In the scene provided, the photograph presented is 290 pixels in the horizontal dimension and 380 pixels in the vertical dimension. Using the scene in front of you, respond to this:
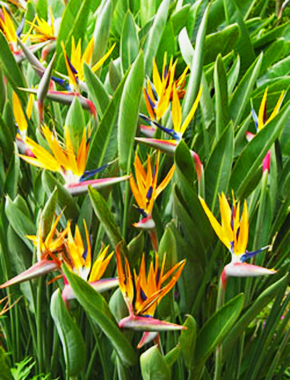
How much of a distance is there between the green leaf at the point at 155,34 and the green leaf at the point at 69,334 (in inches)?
26.7

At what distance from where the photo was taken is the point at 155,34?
1.53m

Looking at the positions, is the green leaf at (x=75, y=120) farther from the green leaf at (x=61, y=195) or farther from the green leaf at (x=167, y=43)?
the green leaf at (x=167, y=43)

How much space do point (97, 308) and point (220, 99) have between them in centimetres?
49

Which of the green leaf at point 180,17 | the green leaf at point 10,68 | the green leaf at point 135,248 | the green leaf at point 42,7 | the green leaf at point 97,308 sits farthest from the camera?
the green leaf at point 42,7

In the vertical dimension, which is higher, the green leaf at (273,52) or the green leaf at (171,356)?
the green leaf at (273,52)

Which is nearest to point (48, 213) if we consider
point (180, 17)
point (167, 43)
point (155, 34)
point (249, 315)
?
point (249, 315)

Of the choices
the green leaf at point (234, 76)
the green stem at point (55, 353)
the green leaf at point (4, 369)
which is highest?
the green leaf at point (234, 76)

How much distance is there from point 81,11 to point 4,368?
2.86 ft

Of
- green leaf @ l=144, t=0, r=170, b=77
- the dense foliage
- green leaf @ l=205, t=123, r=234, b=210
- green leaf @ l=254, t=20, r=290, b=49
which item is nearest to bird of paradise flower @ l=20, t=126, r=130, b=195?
the dense foliage

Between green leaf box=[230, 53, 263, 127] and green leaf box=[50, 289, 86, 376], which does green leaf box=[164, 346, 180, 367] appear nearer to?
green leaf box=[50, 289, 86, 376]

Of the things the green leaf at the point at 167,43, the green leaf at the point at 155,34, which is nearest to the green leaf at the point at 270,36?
the green leaf at the point at 167,43

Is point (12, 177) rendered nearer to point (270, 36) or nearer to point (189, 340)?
point (189, 340)

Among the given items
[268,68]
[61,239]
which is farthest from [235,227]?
[268,68]

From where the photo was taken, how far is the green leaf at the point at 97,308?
940 millimetres
